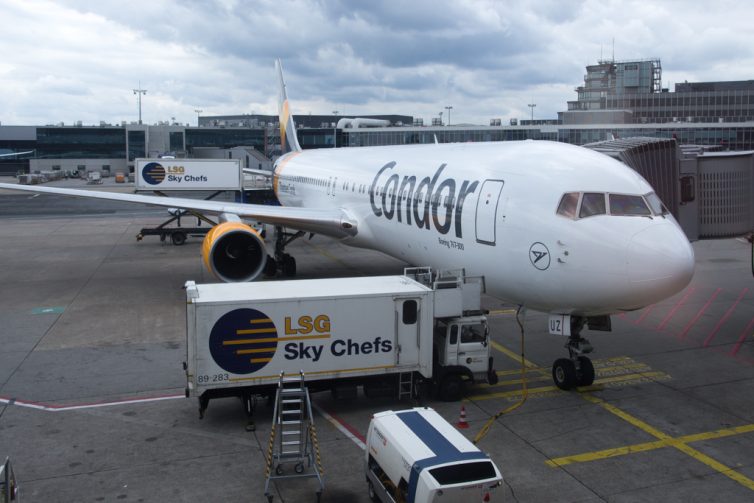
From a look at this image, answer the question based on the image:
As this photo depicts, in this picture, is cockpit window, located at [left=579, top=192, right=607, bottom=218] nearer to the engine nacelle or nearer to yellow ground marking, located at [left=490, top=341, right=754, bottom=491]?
yellow ground marking, located at [left=490, top=341, right=754, bottom=491]

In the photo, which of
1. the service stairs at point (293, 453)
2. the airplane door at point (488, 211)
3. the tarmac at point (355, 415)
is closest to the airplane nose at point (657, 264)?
the tarmac at point (355, 415)

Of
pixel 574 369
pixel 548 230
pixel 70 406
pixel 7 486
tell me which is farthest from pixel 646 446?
pixel 70 406

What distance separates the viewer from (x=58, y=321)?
→ 19.7 metres

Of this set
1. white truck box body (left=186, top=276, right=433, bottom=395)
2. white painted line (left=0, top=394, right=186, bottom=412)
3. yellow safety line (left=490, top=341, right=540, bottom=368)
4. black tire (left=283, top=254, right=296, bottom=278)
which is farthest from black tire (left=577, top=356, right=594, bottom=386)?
black tire (left=283, top=254, right=296, bottom=278)

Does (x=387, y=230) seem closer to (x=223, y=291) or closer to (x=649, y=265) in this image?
(x=223, y=291)

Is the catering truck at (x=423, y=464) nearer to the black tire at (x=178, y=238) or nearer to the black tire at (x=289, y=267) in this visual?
the black tire at (x=289, y=267)

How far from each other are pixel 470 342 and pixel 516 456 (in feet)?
9.91

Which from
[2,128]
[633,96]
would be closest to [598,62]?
[633,96]

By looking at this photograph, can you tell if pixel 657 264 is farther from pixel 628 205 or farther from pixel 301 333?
pixel 301 333

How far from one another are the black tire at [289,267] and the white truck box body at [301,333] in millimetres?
13742

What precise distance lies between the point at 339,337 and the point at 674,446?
5.89 m

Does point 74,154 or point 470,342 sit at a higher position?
point 74,154

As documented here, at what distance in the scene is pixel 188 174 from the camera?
130 ft

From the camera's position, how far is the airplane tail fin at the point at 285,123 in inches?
1505
